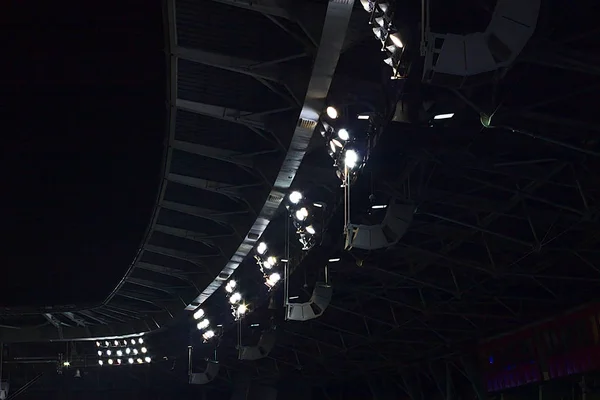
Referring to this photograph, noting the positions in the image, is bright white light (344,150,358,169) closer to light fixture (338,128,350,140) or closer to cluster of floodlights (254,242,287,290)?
light fixture (338,128,350,140)

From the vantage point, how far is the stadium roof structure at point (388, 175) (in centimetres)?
1234

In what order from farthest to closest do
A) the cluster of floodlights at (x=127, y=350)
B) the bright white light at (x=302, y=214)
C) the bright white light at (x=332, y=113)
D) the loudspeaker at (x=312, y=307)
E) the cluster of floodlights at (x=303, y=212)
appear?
the cluster of floodlights at (x=127, y=350), the loudspeaker at (x=312, y=307), the bright white light at (x=302, y=214), the cluster of floodlights at (x=303, y=212), the bright white light at (x=332, y=113)

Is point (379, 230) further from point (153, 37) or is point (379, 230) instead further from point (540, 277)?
point (540, 277)

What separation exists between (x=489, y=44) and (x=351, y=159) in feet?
19.0

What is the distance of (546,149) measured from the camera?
15.8 meters

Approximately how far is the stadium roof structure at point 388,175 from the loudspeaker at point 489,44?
2.45 feet

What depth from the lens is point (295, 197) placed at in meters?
19.1

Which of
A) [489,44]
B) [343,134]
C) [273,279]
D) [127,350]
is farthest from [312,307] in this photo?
[127,350]

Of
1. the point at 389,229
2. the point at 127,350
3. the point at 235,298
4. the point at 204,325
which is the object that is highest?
the point at 127,350

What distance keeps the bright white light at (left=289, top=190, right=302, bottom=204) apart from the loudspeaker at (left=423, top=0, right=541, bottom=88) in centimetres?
1128

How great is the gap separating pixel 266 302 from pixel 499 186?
13051mm

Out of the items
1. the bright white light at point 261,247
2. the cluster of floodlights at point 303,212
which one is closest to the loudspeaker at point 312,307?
the cluster of floodlights at point 303,212

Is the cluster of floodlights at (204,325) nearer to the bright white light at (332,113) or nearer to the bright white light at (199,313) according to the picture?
the bright white light at (199,313)

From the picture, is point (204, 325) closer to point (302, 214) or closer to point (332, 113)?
point (302, 214)
